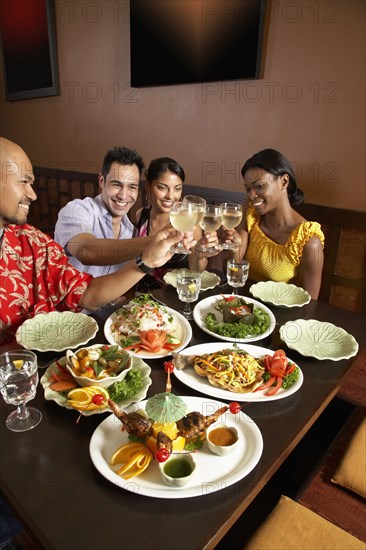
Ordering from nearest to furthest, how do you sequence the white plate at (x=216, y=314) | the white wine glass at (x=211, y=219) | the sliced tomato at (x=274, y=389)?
1. the sliced tomato at (x=274, y=389)
2. the white plate at (x=216, y=314)
3. the white wine glass at (x=211, y=219)

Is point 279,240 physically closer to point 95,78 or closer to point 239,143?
point 239,143

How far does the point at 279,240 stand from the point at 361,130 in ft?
2.85

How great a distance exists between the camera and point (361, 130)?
2361mm

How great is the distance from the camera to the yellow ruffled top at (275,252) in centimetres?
213

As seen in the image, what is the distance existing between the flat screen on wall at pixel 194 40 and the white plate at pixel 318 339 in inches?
78.7

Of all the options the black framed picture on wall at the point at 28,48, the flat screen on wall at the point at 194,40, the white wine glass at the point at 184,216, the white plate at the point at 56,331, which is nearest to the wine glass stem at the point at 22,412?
the white plate at the point at 56,331

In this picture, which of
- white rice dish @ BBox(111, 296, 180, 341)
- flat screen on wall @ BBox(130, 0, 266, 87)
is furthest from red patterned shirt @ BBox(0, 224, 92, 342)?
flat screen on wall @ BBox(130, 0, 266, 87)

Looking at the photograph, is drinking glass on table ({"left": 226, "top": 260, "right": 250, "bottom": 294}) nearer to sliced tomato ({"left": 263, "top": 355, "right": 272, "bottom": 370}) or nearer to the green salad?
the green salad

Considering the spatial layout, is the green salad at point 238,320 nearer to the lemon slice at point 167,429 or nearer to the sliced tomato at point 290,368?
the sliced tomato at point 290,368

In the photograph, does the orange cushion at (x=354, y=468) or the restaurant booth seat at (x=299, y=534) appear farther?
the orange cushion at (x=354, y=468)

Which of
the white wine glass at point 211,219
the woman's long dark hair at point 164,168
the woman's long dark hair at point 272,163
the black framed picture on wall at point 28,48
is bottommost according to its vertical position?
the white wine glass at point 211,219

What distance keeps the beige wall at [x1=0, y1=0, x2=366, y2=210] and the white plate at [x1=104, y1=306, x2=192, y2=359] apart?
5.47 ft

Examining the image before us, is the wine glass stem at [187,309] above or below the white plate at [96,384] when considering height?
below

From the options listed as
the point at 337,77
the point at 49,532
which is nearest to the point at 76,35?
the point at 337,77
